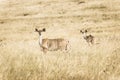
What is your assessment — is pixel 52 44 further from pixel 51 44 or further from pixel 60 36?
pixel 60 36

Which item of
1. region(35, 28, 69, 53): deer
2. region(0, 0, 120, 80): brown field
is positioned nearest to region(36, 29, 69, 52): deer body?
region(35, 28, 69, 53): deer

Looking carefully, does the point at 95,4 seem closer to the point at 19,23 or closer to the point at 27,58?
the point at 19,23

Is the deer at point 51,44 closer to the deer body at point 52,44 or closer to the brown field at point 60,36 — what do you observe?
the deer body at point 52,44

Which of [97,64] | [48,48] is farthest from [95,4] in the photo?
[97,64]

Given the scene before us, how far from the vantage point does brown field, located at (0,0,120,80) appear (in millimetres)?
8047

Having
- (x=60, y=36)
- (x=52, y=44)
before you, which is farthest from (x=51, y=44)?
(x=60, y=36)

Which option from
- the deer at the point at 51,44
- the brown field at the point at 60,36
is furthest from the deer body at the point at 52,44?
the brown field at the point at 60,36

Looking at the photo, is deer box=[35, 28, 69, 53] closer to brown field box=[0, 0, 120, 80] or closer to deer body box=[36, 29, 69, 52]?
deer body box=[36, 29, 69, 52]

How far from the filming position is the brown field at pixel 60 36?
26.4 ft

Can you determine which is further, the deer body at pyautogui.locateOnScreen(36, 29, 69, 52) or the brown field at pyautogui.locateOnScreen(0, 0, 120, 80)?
the deer body at pyautogui.locateOnScreen(36, 29, 69, 52)

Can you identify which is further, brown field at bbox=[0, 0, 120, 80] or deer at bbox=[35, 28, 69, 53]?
deer at bbox=[35, 28, 69, 53]

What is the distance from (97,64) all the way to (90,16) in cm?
6062

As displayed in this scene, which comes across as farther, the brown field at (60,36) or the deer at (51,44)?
the deer at (51,44)

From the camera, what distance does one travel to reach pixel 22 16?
76.9 meters
